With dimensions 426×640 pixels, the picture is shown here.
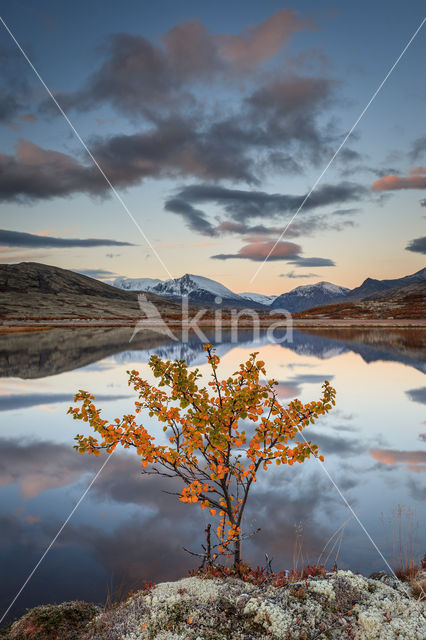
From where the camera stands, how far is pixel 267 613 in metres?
5.39

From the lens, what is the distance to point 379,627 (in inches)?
204

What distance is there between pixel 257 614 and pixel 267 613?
140 millimetres

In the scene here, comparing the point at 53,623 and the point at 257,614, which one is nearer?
the point at 257,614

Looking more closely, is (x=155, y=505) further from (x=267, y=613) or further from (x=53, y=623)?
(x=267, y=613)

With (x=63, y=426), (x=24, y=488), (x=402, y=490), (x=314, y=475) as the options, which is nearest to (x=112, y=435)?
(x=24, y=488)

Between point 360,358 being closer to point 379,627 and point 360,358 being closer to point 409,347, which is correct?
point 409,347

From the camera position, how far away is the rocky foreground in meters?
5.22

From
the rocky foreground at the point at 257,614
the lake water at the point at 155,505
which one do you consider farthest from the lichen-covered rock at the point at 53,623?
the lake water at the point at 155,505

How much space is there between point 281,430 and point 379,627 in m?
3.03

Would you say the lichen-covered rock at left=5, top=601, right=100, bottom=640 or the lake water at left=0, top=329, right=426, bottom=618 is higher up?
the lichen-covered rock at left=5, top=601, right=100, bottom=640
